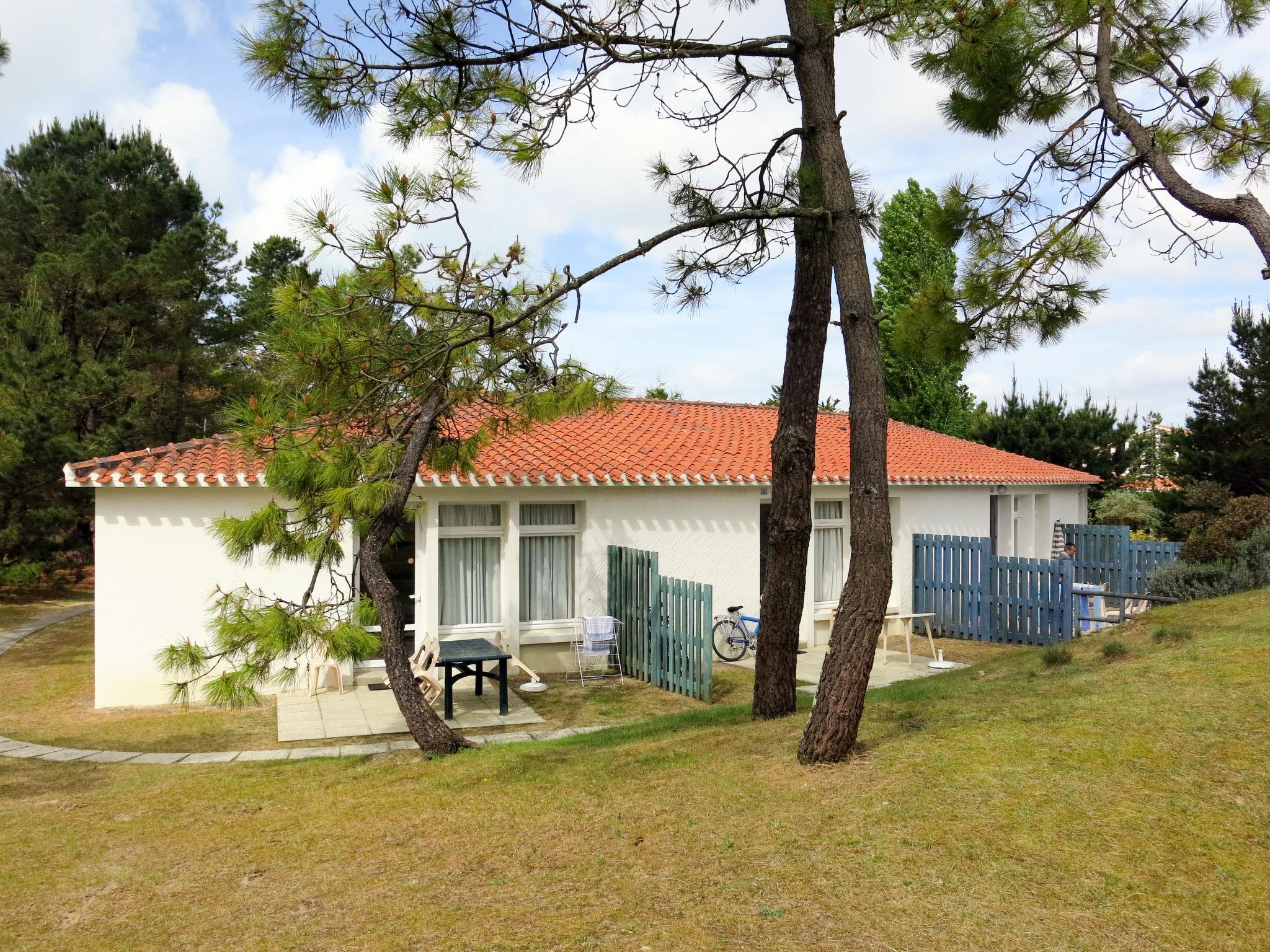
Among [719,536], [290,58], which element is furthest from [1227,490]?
[290,58]

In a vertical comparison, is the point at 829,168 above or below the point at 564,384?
above

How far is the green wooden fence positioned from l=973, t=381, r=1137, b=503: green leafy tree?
18146 millimetres

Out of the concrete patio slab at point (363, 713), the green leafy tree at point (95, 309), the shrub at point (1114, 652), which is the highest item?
the green leafy tree at point (95, 309)

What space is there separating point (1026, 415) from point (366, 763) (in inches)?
947

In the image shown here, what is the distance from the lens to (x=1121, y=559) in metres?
17.5

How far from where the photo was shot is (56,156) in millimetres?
23969

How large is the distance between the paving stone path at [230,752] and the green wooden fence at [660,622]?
1830 millimetres

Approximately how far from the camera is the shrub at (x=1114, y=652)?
811 cm

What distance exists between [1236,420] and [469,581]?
17929 millimetres

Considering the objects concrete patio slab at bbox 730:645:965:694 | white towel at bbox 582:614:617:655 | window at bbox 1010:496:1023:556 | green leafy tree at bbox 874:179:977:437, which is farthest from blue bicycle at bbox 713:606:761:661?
green leafy tree at bbox 874:179:977:437

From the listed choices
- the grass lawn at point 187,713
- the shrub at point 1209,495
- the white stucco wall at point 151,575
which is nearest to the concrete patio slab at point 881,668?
the grass lawn at point 187,713

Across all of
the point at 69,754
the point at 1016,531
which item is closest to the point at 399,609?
the point at 69,754

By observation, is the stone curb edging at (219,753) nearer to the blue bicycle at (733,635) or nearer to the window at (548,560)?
the window at (548,560)

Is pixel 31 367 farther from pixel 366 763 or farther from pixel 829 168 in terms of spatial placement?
pixel 829 168
